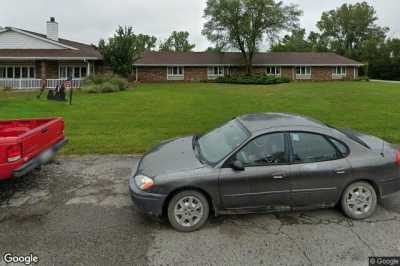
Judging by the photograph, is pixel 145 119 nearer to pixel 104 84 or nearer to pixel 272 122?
pixel 272 122

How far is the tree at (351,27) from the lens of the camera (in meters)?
67.4

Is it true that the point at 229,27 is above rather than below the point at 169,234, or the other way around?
above

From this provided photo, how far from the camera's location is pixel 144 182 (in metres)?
3.77

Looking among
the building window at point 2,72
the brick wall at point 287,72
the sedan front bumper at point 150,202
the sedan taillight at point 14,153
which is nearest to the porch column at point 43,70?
the building window at point 2,72

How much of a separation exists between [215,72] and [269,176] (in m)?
34.6

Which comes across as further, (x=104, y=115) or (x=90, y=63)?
(x=90, y=63)

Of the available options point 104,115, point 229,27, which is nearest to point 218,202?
point 104,115

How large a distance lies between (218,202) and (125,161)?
3353 millimetres

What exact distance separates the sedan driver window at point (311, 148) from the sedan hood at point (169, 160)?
4.36 feet

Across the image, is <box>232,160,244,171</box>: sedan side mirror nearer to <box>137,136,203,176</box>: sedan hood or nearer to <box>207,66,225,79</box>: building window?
<box>137,136,203,176</box>: sedan hood

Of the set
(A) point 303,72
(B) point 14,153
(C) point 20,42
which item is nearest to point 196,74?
(A) point 303,72

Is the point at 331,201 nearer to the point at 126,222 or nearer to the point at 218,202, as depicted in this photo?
the point at 218,202

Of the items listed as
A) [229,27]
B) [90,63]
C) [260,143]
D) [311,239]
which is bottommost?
[311,239]

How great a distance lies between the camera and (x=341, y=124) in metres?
10.4
